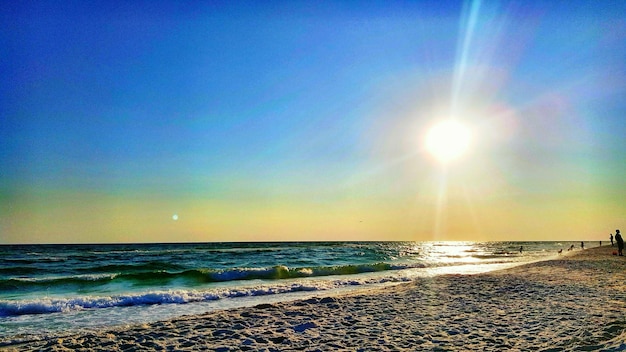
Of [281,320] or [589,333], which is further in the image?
[281,320]

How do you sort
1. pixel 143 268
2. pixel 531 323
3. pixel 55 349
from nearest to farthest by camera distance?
pixel 55 349 → pixel 531 323 → pixel 143 268

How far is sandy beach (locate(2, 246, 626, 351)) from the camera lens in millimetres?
6742

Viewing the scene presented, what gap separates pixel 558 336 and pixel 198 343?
21.8 ft

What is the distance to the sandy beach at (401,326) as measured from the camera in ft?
22.1

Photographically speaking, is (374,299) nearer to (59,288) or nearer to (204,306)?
(204,306)

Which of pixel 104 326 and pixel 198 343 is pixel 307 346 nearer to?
pixel 198 343

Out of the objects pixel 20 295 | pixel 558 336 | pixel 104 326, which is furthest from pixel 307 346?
pixel 20 295

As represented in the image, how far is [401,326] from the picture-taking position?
8.09m

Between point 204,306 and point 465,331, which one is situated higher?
point 465,331

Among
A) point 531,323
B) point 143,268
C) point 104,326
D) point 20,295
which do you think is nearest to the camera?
point 531,323

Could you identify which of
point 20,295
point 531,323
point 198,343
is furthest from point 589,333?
point 20,295

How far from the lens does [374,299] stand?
11.5 m

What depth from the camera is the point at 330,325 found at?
8.32 m

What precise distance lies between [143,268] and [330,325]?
92.6 ft
